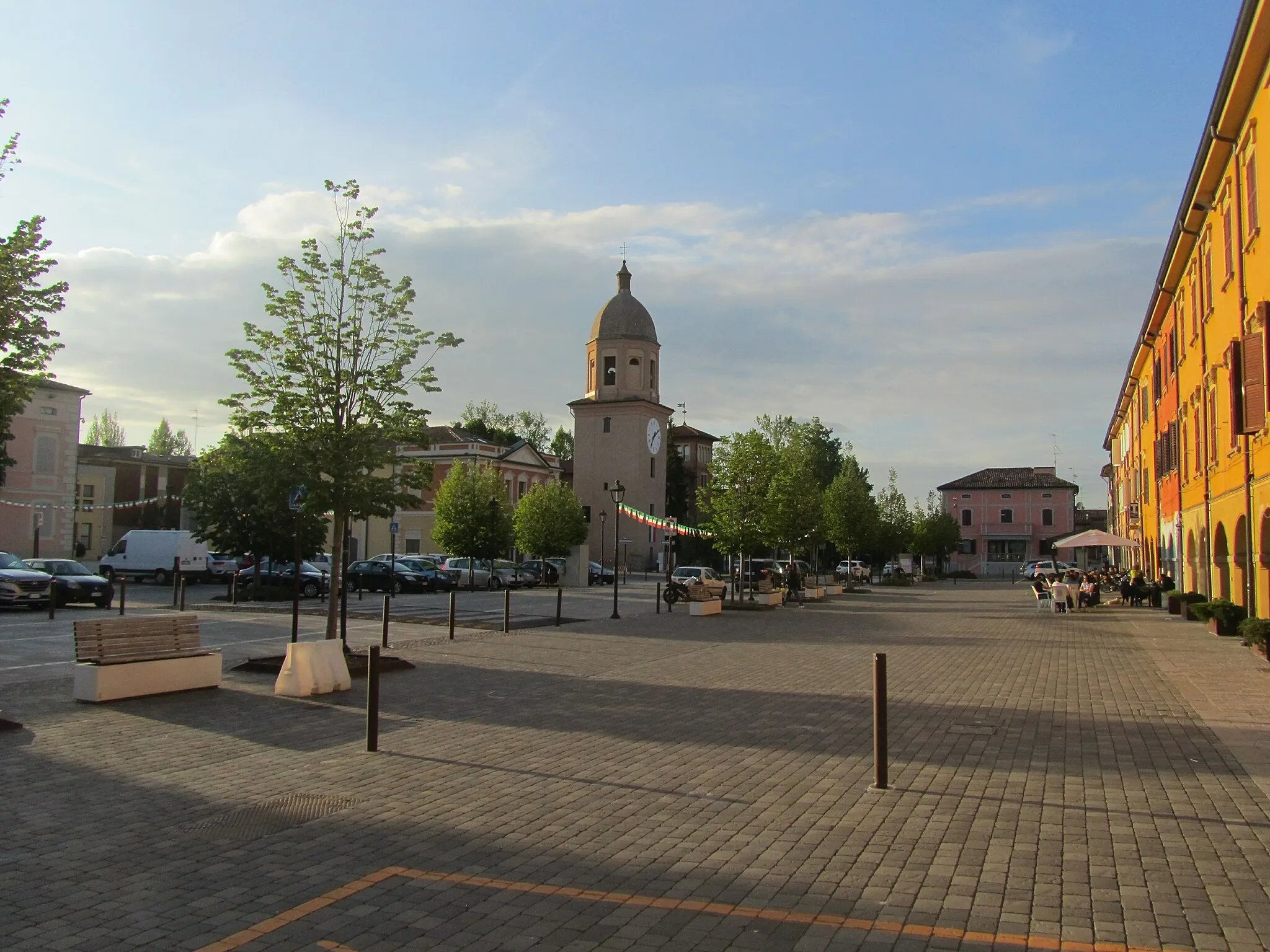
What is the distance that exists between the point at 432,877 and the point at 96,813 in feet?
9.69

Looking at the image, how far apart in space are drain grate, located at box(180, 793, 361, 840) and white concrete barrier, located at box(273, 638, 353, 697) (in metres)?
5.12

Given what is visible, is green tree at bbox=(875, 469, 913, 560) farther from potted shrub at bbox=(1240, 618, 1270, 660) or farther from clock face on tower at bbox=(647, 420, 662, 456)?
potted shrub at bbox=(1240, 618, 1270, 660)

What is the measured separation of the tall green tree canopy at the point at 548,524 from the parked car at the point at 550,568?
51.1 inches

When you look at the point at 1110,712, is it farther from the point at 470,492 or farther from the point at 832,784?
the point at 470,492

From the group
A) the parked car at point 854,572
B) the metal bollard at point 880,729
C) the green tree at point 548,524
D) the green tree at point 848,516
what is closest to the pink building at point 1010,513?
the parked car at point 854,572

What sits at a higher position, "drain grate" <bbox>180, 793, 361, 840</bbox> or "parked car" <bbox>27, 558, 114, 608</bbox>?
"parked car" <bbox>27, 558, 114, 608</bbox>

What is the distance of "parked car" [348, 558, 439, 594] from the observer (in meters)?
42.8

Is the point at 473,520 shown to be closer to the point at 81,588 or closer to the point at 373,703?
the point at 81,588

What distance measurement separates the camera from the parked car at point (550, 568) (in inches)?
2099

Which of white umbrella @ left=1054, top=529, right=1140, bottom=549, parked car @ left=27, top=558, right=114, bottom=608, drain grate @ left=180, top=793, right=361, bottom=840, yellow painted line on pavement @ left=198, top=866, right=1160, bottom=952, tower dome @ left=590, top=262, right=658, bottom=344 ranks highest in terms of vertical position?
tower dome @ left=590, top=262, right=658, bottom=344

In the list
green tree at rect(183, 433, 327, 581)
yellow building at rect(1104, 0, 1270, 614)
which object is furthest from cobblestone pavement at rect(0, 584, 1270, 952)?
green tree at rect(183, 433, 327, 581)

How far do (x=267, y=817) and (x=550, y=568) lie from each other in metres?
48.4

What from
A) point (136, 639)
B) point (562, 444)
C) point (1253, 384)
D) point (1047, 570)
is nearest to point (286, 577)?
point (136, 639)

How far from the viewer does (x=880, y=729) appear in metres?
7.95
